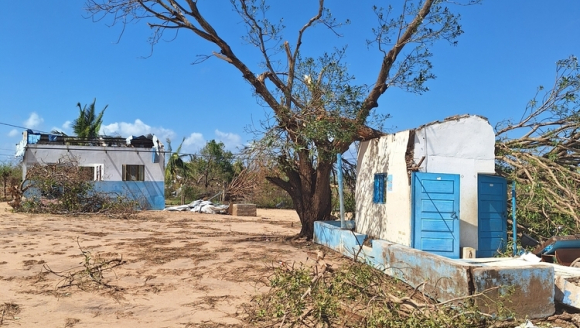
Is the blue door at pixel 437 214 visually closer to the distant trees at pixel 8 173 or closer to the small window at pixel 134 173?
the small window at pixel 134 173

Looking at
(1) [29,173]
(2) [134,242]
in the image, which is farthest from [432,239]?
(1) [29,173]

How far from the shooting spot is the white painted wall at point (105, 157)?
23.5 meters

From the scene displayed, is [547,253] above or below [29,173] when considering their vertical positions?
below

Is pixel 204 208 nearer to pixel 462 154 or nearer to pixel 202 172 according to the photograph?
pixel 202 172

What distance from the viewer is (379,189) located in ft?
35.3

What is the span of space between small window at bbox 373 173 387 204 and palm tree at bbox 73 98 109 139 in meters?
21.3

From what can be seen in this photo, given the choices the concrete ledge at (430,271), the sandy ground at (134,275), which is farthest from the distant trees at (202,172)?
the concrete ledge at (430,271)

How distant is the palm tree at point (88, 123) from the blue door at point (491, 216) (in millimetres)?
23532

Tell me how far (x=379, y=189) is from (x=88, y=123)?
23.1 m

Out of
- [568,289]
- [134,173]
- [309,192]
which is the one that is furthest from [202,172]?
[568,289]

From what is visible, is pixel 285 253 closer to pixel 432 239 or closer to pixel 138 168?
pixel 432 239

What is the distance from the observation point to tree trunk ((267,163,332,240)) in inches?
487

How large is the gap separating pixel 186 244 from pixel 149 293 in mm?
4845

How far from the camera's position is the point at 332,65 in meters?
11.5
